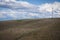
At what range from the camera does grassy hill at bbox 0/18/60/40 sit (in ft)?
7.91

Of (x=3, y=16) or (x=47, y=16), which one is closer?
(x=3, y=16)

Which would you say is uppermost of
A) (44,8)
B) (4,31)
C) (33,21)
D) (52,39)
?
(44,8)

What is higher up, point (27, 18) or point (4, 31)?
point (27, 18)

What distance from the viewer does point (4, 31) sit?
7.86 ft

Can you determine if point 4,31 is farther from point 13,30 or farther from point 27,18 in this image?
point 27,18

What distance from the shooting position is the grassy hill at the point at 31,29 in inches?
94.9

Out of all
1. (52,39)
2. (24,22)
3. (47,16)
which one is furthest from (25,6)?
(52,39)

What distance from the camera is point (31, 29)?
250cm

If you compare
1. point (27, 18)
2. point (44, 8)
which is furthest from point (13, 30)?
point (44, 8)

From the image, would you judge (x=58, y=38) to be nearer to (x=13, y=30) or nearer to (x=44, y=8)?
(x=44, y=8)

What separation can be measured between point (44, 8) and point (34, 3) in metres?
0.21

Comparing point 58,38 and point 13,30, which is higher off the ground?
point 13,30

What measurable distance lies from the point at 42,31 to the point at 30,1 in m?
0.59

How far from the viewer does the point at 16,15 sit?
8.08 feet
